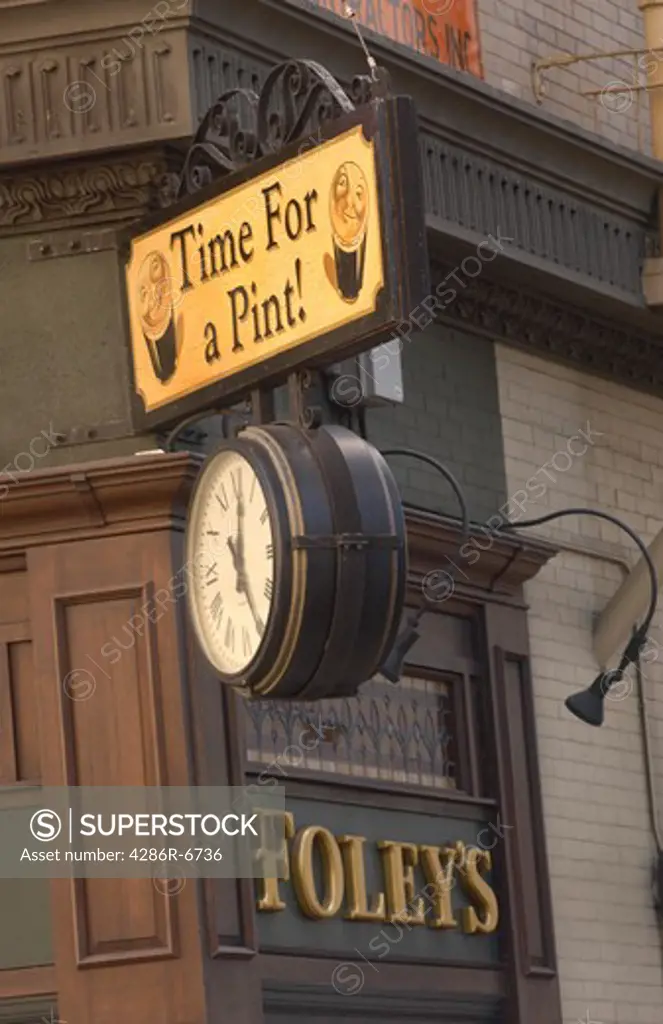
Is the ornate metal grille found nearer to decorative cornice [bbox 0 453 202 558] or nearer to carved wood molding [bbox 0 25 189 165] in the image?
decorative cornice [bbox 0 453 202 558]

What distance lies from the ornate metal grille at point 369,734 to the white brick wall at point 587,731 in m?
0.61

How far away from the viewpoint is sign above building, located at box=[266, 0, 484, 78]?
11.1 meters

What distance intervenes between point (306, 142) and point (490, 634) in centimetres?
407

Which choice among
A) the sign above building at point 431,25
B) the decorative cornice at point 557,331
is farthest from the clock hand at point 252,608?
the sign above building at point 431,25

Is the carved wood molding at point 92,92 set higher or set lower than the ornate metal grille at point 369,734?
higher

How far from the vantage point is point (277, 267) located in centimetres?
738

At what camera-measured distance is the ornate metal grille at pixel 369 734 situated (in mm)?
9828

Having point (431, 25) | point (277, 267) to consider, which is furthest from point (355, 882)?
point (431, 25)

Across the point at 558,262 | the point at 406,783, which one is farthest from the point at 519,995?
the point at 558,262

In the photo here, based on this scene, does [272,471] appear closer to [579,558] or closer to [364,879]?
[364,879]

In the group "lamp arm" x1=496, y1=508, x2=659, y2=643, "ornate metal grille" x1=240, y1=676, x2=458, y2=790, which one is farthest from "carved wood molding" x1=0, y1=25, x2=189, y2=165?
"lamp arm" x1=496, y1=508, x2=659, y2=643

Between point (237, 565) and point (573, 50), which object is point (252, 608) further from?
point (573, 50)

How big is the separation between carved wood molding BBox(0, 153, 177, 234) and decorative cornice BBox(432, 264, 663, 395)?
1.73m

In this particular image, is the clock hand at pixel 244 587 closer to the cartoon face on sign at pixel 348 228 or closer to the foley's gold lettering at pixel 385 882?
the cartoon face on sign at pixel 348 228
